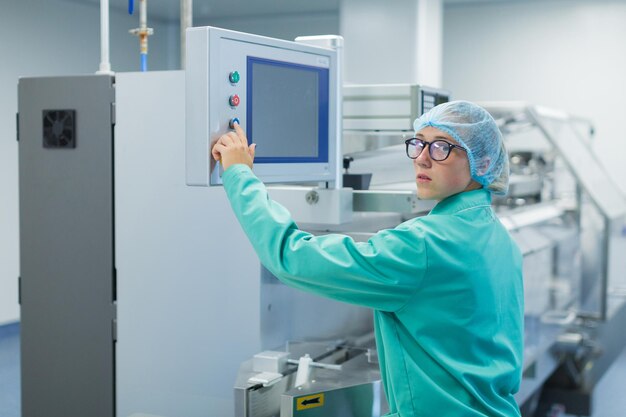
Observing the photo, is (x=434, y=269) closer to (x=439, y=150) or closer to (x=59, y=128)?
(x=439, y=150)

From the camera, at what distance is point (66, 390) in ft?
7.78

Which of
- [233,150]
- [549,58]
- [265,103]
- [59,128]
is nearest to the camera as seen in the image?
[233,150]

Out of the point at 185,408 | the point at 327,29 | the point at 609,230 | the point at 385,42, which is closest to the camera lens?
the point at 185,408

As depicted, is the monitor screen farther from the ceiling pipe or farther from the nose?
the ceiling pipe

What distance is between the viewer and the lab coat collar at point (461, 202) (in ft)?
4.98

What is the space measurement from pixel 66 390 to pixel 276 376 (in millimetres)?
773

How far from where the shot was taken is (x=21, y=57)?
220 inches

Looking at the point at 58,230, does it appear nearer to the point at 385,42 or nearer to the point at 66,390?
the point at 66,390

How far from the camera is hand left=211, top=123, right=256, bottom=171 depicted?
60.6 inches

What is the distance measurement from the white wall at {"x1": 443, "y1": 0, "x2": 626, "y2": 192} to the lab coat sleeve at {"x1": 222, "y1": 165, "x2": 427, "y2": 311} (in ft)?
17.1

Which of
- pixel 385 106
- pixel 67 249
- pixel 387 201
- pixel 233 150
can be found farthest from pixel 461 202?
pixel 67 249

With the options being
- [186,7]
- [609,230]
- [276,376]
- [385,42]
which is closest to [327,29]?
[385,42]

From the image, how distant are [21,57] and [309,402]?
14.8 feet

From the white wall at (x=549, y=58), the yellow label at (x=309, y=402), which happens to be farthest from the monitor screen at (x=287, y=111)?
the white wall at (x=549, y=58)
